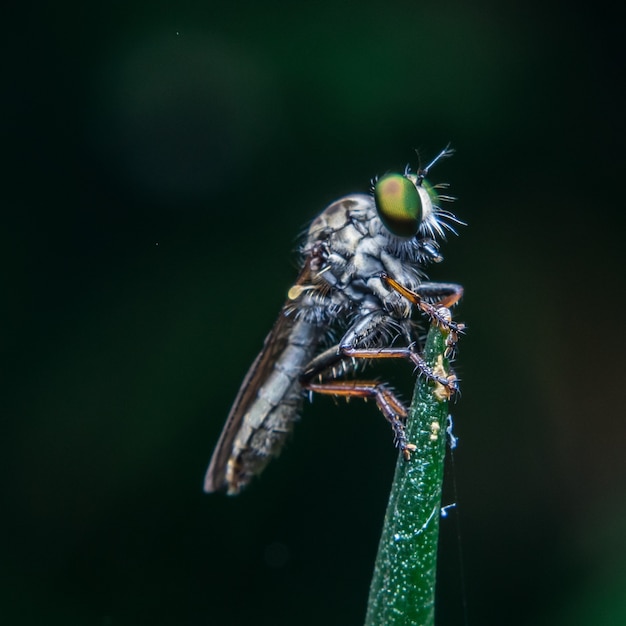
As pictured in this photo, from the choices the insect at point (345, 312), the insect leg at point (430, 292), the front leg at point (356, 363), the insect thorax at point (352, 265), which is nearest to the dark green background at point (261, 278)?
the insect at point (345, 312)

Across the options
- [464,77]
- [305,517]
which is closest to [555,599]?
[305,517]

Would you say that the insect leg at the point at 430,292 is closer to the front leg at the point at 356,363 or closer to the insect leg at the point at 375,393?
the front leg at the point at 356,363

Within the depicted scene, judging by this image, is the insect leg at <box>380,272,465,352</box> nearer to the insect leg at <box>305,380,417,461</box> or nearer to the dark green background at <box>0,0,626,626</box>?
the insect leg at <box>305,380,417,461</box>

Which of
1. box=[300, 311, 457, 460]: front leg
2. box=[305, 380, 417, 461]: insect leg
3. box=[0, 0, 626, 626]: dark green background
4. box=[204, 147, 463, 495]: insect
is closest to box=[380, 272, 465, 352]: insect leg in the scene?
box=[204, 147, 463, 495]: insect

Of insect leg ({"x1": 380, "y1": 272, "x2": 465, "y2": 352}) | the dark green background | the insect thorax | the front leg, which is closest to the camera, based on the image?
insect leg ({"x1": 380, "y1": 272, "x2": 465, "y2": 352})

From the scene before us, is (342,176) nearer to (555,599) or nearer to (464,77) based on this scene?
(464,77)
